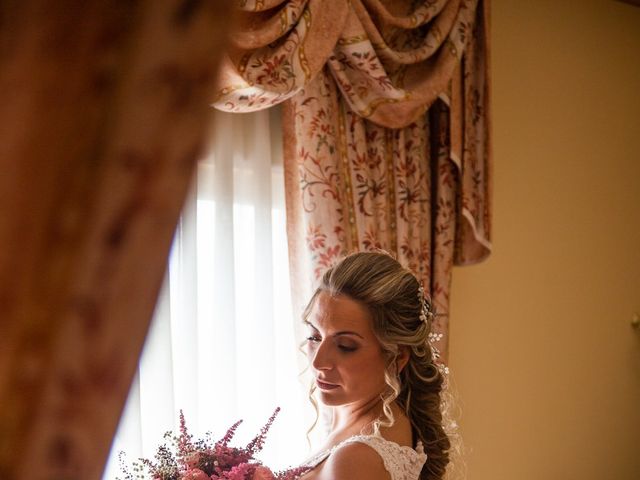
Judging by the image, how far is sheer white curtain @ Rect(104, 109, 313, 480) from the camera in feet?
9.25

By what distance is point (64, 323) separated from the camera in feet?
0.53

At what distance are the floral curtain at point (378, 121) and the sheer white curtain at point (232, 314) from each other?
4.8 inches

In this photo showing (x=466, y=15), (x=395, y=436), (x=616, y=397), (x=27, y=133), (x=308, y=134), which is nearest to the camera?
(x=27, y=133)

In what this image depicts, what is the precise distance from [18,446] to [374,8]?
305 cm

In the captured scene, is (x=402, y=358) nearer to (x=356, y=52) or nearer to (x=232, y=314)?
(x=232, y=314)

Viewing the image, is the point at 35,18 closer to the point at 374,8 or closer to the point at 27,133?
the point at 27,133

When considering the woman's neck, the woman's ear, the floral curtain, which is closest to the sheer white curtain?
the floral curtain

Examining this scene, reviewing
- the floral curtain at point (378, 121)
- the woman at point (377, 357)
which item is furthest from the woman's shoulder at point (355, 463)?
the floral curtain at point (378, 121)

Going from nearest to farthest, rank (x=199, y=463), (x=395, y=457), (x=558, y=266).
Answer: (x=199, y=463) < (x=395, y=457) < (x=558, y=266)

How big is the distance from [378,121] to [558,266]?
1.46 m

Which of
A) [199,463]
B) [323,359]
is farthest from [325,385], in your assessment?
[199,463]

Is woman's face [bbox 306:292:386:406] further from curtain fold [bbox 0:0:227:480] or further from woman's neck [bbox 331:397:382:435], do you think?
curtain fold [bbox 0:0:227:480]

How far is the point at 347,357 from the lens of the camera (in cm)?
226

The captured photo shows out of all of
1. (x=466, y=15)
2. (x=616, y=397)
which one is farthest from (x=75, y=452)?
(x=616, y=397)
